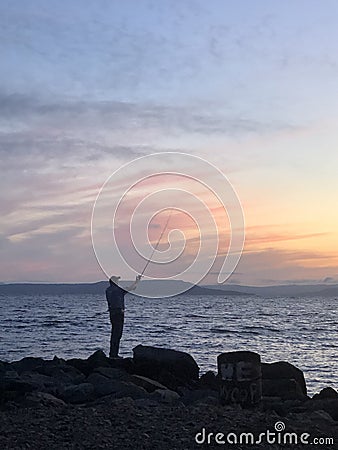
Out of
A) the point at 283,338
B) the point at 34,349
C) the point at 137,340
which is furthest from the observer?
the point at 283,338

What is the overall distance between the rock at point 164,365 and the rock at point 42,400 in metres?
3.97

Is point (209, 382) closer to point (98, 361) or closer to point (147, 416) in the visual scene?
point (98, 361)

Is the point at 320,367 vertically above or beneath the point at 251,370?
beneath

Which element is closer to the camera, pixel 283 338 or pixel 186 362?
pixel 186 362

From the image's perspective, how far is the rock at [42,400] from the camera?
384 inches

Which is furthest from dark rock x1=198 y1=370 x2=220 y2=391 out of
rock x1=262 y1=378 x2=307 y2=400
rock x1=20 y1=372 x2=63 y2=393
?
rock x1=20 y1=372 x2=63 y2=393

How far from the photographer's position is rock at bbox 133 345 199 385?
45.9 ft

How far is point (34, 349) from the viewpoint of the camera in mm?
28625

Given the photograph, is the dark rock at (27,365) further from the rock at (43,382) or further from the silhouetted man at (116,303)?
the silhouetted man at (116,303)

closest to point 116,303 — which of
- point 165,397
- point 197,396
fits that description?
point 197,396

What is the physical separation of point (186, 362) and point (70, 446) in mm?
7131

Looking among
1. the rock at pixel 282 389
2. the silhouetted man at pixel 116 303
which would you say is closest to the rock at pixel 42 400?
the rock at pixel 282 389

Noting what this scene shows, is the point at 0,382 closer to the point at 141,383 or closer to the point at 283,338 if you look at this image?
the point at 141,383

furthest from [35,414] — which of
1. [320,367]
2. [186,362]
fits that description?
[320,367]
